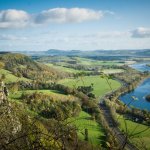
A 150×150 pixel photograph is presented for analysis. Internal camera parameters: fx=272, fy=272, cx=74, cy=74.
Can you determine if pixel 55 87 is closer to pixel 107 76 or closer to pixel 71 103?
pixel 71 103

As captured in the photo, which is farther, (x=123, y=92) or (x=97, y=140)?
(x=123, y=92)

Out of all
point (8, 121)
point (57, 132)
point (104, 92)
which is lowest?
point (104, 92)

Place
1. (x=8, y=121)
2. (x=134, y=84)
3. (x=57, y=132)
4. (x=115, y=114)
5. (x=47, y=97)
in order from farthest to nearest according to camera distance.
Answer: (x=134, y=84)
(x=47, y=97)
(x=115, y=114)
(x=8, y=121)
(x=57, y=132)

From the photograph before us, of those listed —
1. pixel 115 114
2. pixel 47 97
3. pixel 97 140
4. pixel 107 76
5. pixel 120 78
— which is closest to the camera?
pixel 107 76

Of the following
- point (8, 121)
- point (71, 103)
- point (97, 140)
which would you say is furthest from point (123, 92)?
point (8, 121)

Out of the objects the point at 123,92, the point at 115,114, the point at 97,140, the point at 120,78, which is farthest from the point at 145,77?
the point at 97,140

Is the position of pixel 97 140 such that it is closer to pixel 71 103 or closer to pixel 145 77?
pixel 71 103

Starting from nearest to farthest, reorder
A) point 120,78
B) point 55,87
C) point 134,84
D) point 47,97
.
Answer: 1. point 47,97
2. point 55,87
3. point 134,84
4. point 120,78

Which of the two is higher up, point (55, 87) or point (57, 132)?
point (57, 132)

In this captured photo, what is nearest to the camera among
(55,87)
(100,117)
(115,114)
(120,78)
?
(100,117)
